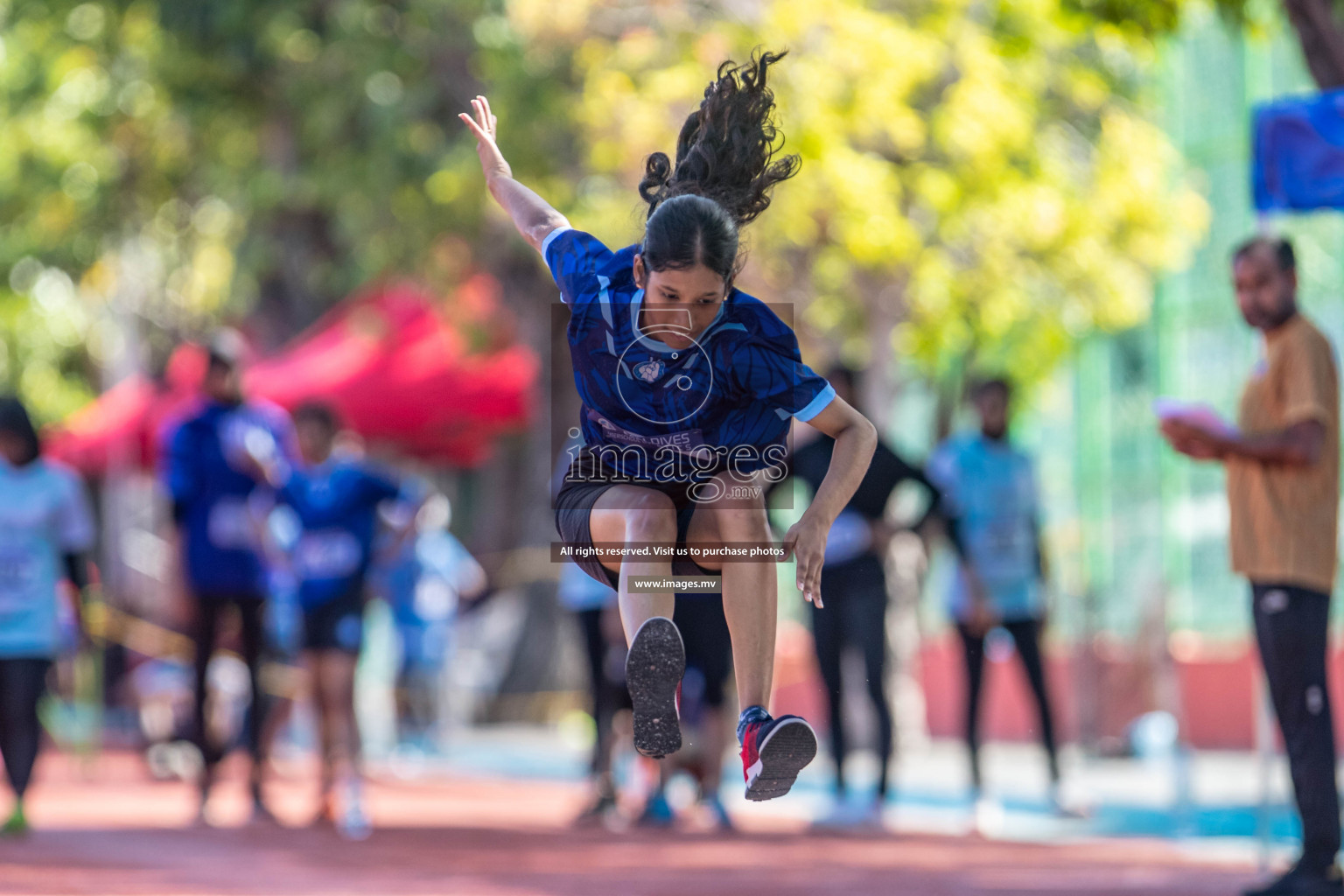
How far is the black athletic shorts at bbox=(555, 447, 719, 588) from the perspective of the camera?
470 cm

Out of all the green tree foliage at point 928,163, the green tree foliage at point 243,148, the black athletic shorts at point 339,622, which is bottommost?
the black athletic shorts at point 339,622

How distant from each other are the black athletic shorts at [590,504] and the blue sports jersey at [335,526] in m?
5.08

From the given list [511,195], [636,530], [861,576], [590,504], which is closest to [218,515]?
[861,576]

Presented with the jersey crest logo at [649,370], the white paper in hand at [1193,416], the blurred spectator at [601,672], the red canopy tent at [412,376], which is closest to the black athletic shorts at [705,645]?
the blurred spectator at [601,672]

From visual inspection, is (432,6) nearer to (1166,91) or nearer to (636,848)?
(1166,91)

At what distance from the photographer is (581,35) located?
A: 13.8m

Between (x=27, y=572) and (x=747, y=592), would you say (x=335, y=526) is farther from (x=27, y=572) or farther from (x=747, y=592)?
(x=747, y=592)

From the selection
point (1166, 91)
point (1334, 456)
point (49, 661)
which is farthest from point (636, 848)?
point (1166, 91)

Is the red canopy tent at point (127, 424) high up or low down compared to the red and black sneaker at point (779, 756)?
up

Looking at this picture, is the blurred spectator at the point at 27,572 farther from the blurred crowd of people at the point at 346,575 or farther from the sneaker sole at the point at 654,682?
the sneaker sole at the point at 654,682

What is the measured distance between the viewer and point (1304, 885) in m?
6.30

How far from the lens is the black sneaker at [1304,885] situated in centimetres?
627

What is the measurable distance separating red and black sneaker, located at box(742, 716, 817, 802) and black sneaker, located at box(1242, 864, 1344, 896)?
256 centimetres

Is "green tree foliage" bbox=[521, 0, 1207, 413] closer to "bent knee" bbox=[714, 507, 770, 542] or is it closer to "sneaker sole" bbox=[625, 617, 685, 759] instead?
"bent knee" bbox=[714, 507, 770, 542]
